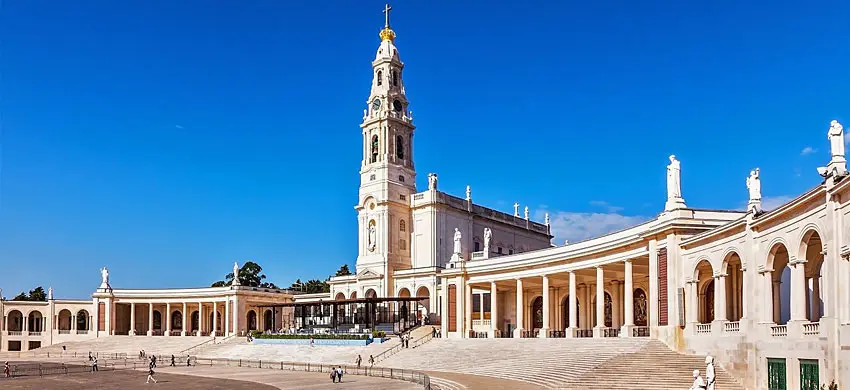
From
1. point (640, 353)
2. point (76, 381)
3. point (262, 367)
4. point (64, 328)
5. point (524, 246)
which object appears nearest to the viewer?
point (640, 353)

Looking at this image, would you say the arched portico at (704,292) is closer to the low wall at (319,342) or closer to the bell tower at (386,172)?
the low wall at (319,342)

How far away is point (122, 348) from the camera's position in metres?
92.3

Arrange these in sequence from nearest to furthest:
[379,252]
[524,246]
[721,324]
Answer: [721,324], [379,252], [524,246]

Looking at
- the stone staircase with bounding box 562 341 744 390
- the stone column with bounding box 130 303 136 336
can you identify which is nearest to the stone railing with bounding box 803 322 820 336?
the stone staircase with bounding box 562 341 744 390

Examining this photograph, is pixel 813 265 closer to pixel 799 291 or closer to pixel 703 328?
pixel 799 291

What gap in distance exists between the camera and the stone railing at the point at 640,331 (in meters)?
50.2

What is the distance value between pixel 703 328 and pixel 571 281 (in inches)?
628

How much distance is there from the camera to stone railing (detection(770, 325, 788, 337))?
32.0m

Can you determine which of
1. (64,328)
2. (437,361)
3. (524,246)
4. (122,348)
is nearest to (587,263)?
(437,361)

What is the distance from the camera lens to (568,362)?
147 ft

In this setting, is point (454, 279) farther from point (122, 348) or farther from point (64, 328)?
point (64, 328)

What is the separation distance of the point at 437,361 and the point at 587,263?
40.5ft

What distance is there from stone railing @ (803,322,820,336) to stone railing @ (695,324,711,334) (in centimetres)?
980

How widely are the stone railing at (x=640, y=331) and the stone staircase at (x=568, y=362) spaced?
2805 millimetres
